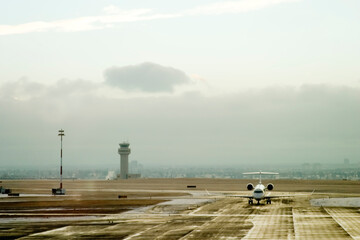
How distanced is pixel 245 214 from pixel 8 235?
32.9 metres

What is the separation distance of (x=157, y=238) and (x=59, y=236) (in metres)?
10.6

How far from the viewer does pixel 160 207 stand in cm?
8300

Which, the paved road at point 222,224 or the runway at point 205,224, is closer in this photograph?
the paved road at point 222,224

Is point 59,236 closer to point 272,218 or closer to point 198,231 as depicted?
point 198,231

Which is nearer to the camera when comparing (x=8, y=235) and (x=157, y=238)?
A: (x=157, y=238)

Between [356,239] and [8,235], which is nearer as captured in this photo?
[356,239]

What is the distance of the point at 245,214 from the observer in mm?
70062

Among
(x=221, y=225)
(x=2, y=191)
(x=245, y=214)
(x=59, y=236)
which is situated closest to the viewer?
(x=59, y=236)

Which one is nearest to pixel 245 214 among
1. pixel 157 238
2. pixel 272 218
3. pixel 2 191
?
pixel 272 218

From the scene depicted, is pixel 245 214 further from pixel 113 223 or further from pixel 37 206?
pixel 37 206

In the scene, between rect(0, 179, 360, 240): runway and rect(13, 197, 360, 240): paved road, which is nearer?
rect(13, 197, 360, 240): paved road

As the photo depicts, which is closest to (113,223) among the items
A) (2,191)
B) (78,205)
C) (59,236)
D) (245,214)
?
(59,236)

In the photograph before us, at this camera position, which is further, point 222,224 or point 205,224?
point 205,224

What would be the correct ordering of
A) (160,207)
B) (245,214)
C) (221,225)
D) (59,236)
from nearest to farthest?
(59,236) < (221,225) < (245,214) < (160,207)
